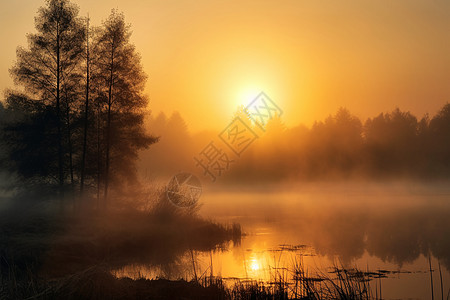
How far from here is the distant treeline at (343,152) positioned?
86.8m

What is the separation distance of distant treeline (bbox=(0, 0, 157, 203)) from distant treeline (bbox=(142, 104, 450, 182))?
54752 mm

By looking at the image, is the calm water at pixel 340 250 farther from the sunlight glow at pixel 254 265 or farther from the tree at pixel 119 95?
the tree at pixel 119 95

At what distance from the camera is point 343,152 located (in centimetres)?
9012

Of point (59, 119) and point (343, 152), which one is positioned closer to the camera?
point (59, 119)

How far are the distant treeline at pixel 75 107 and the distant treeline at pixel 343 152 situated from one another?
54.8 m

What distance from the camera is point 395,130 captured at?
286ft

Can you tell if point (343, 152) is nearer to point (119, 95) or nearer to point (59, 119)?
point (119, 95)

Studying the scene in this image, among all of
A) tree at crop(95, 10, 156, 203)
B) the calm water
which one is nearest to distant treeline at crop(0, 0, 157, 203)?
tree at crop(95, 10, 156, 203)

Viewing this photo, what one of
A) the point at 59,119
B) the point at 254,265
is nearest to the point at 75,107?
the point at 59,119

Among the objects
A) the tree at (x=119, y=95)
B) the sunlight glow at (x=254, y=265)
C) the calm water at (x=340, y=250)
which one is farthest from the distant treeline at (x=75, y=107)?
the sunlight glow at (x=254, y=265)

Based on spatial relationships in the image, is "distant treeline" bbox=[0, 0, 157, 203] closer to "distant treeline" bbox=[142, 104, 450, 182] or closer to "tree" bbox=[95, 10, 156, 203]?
"tree" bbox=[95, 10, 156, 203]

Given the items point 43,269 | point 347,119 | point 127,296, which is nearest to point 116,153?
point 43,269

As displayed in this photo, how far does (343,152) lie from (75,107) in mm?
68768

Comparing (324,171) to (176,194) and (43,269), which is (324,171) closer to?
(176,194)
